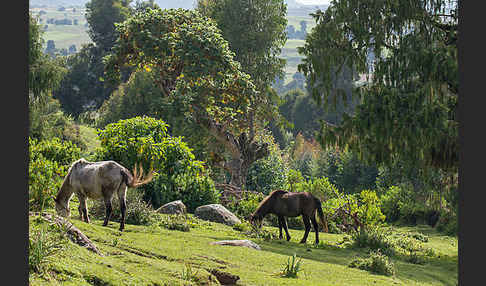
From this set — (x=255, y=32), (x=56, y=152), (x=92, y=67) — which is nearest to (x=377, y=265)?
(x=56, y=152)

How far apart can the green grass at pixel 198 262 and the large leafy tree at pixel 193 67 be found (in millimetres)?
11486

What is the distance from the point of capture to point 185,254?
1212cm

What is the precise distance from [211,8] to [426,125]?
29137 millimetres

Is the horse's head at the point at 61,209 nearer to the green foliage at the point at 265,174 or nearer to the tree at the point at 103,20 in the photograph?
the green foliage at the point at 265,174

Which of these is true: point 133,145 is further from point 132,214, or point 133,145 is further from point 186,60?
point 186,60

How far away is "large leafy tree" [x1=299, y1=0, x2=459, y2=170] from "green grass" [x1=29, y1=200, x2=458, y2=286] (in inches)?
155

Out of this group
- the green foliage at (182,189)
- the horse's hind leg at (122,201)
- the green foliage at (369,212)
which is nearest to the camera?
the horse's hind leg at (122,201)

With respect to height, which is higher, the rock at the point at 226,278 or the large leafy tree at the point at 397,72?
the large leafy tree at the point at 397,72

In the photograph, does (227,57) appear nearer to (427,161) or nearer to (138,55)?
(138,55)

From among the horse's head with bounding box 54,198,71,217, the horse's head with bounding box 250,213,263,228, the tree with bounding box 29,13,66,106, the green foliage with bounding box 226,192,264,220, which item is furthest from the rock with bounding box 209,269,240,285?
the tree with bounding box 29,13,66,106

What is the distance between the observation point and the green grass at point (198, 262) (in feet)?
28.1

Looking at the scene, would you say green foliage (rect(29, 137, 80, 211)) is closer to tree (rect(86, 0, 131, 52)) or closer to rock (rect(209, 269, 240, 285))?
rock (rect(209, 269, 240, 285))

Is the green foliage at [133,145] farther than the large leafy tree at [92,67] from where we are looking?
No

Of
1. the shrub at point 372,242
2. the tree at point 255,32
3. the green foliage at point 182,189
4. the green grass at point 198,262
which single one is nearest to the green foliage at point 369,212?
the shrub at point 372,242
